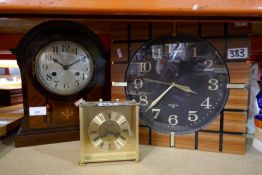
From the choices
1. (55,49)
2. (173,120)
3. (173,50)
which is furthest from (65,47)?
(173,120)

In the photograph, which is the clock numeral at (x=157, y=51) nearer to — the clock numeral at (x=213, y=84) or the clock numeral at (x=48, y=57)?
the clock numeral at (x=213, y=84)

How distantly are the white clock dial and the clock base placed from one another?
20 centimetres

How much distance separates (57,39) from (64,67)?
0.45 feet

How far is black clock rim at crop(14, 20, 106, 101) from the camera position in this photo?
100cm

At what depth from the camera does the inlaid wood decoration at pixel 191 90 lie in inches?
36.4

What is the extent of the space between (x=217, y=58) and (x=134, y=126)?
480 millimetres

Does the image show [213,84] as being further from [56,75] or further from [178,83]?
[56,75]

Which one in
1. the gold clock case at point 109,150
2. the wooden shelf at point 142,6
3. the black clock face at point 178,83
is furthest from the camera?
the black clock face at point 178,83

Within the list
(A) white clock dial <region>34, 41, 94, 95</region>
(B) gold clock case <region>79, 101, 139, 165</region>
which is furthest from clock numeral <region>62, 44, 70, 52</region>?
(B) gold clock case <region>79, 101, 139, 165</region>

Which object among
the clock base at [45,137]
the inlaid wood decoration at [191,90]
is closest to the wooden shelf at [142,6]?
the inlaid wood decoration at [191,90]

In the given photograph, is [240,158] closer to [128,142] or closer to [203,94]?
[203,94]

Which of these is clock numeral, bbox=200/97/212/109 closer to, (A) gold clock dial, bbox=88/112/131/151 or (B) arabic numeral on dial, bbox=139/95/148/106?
(B) arabic numeral on dial, bbox=139/95/148/106

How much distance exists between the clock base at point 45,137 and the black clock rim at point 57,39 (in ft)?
0.57

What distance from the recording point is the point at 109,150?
0.88 metres
